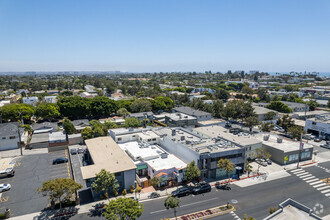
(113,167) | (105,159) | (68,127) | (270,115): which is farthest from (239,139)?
(68,127)

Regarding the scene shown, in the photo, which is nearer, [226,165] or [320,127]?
[226,165]

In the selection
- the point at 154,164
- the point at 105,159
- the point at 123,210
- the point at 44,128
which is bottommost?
the point at 44,128

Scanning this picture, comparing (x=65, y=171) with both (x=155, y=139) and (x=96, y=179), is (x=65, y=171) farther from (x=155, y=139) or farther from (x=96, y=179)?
(x=155, y=139)

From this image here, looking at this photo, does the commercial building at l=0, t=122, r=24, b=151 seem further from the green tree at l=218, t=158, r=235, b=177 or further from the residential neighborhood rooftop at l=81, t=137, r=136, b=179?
the green tree at l=218, t=158, r=235, b=177

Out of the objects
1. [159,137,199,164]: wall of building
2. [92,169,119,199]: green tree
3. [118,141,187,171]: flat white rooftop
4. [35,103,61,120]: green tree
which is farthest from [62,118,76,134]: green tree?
[92,169,119,199]: green tree

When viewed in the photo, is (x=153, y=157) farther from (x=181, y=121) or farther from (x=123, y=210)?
(x=181, y=121)

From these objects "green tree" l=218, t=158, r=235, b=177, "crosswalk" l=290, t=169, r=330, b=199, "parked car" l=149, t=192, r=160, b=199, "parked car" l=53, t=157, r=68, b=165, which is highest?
"green tree" l=218, t=158, r=235, b=177
